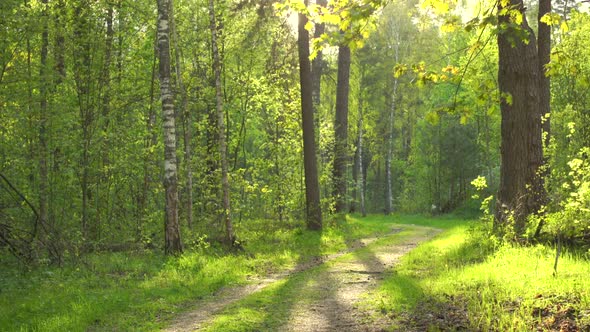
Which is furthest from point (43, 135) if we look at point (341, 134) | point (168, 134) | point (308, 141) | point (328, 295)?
point (341, 134)

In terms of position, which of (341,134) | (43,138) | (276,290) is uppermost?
(341,134)

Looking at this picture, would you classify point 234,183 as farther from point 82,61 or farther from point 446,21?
point 446,21

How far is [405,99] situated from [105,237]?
32793 mm

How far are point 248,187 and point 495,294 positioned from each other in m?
10.3

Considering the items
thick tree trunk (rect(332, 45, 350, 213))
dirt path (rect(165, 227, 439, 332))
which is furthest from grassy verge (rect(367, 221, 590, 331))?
thick tree trunk (rect(332, 45, 350, 213))

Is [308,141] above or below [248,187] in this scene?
above

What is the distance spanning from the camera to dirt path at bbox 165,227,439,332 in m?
7.06

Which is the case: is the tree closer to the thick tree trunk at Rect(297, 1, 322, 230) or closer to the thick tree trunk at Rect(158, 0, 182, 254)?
the thick tree trunk at Rect(158, 0, 182, 254)

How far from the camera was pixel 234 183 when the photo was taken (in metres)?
16.3

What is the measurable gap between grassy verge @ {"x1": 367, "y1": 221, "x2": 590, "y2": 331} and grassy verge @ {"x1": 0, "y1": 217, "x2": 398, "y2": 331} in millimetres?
3659

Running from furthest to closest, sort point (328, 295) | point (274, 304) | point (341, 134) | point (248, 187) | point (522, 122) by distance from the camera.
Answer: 1. point (341, 134)
2. point (248, 187)
3. point (522, 122)
4. point (328, 295)
5. point (274, 304)

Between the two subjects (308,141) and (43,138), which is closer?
(43,138)

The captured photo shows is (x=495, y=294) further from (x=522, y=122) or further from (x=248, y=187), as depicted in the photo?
(x=248, y=187)

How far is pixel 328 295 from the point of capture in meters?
8.90
